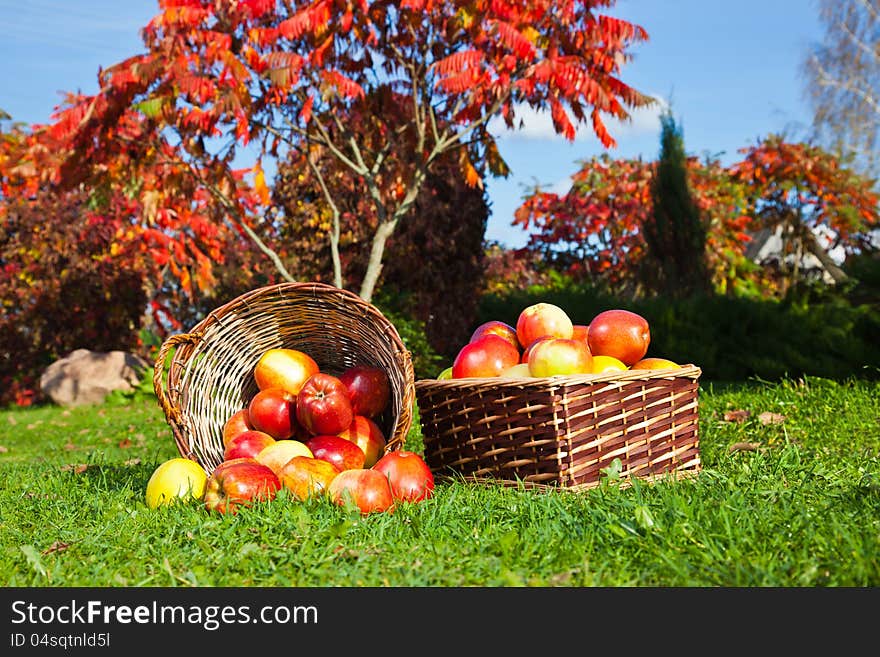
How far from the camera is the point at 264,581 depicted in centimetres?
206

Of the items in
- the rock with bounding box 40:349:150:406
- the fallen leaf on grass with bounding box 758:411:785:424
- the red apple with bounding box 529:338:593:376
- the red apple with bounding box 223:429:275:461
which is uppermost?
the rock with bounding box 40:349:150:406

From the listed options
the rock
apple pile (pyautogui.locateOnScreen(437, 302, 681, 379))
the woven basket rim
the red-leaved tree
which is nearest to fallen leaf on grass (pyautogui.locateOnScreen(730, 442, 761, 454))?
apple pile (pyautogui.locateOnScreen(437, 302, 681, 379))

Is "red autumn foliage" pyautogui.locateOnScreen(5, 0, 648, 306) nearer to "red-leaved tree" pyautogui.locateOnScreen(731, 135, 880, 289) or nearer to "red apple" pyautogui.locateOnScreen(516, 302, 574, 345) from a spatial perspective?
"red apple" pyautogui.locateOnScreen(516, 302, 574, 345)

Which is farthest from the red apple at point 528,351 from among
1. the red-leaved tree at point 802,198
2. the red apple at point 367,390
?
the red-leaved tree at point 802,198

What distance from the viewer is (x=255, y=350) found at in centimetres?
381

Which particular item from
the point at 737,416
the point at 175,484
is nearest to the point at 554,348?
the point at 175,484

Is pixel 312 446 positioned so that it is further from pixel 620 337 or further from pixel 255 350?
pixel 620 337

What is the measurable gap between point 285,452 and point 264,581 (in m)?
1.11

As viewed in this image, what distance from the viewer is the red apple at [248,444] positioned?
323cm

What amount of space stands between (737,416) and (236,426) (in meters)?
3.00

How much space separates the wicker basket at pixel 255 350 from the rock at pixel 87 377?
7.02 meters

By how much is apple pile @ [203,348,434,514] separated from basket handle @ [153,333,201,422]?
28 centimetres

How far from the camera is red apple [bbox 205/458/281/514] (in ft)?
9.12
